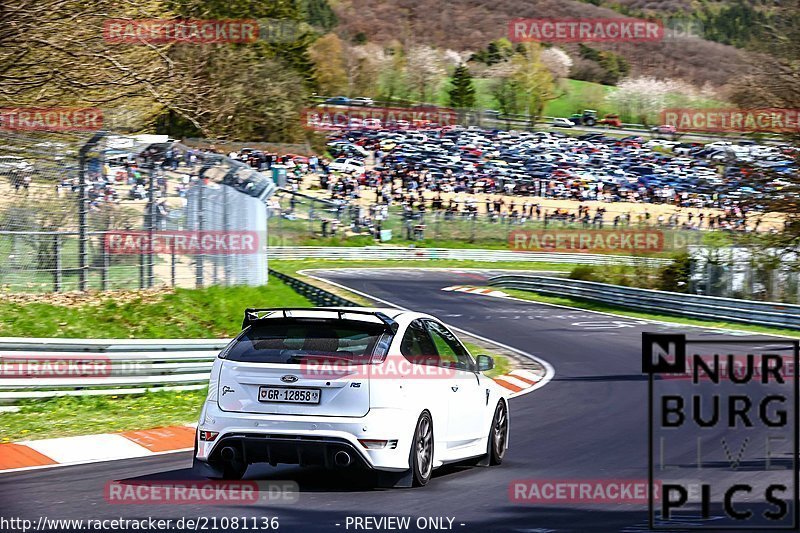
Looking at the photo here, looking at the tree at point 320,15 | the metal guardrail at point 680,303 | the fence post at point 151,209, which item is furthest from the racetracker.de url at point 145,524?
the tree at point 320,15

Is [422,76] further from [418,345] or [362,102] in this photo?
[418,345]

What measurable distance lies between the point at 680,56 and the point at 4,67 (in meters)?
172

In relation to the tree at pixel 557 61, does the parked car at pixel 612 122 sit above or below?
below

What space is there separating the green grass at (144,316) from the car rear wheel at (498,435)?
316 inches

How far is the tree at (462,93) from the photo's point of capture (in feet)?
382

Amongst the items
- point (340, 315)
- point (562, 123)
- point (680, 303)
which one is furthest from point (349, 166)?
point (340, 315)

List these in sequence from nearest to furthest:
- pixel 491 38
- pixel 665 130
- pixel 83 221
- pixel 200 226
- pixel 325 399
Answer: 1. pixel 325 399
2. pixel 83 221
3. pixel 200 226
4. pixel 665 130
5. pixel 491 38

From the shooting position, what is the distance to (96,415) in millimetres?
12234

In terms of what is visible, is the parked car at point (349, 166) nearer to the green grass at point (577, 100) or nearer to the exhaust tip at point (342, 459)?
the green grass at point (577, 100)

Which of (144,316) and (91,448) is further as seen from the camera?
(144,316)

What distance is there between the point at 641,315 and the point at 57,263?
21081 mm

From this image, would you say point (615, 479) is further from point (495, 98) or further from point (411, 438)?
point (495, 98)

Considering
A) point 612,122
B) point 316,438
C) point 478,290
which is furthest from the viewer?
point 612,122

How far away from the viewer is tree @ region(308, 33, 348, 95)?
377ft
